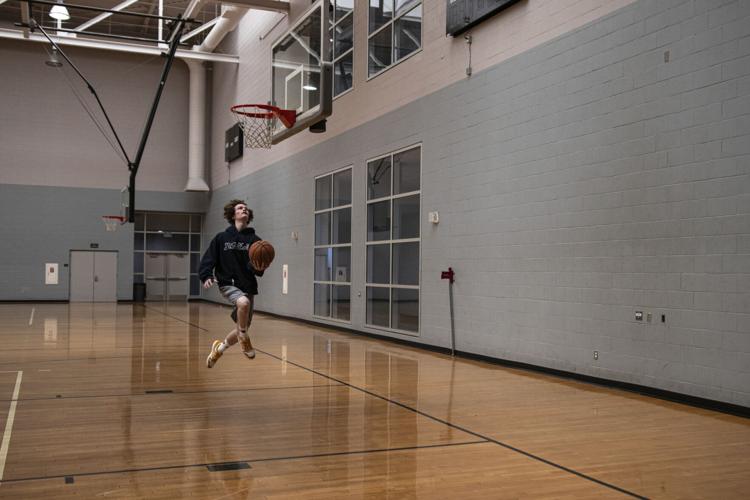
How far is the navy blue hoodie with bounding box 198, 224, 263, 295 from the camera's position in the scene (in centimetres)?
809

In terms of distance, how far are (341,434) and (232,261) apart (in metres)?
3.04

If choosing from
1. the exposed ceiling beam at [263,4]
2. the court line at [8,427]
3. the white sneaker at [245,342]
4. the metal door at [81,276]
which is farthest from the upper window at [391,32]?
the metal door at [81,276]

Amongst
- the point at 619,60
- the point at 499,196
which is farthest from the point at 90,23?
the point at 619,60

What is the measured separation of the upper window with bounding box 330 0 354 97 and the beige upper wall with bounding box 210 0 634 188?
0.89ft

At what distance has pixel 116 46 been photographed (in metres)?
24.5

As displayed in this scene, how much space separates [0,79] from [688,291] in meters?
25.5

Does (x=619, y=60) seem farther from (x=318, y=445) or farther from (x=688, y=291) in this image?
(x=318, y=445)

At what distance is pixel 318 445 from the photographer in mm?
5285

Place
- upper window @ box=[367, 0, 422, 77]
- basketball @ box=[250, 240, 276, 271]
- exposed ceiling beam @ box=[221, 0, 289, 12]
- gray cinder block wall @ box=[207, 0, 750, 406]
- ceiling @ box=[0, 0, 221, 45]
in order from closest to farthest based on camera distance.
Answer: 1. gray cinder block wall @ box=[207, 0, 750, 406]
2. basketball @ box=[250, 240, 276, 271]
3. upper window @ box=[367, 0, 422, 77]
4. exposed ceiling beam @ box=[221, 0, 289, 12]
5. ceiling @ box=[0, 0, 221, 45]

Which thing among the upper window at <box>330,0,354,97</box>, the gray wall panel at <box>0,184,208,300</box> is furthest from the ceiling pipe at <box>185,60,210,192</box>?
the upper window at <box>330,0,354,97</box>

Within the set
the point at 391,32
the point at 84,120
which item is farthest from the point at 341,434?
the point at 84,120

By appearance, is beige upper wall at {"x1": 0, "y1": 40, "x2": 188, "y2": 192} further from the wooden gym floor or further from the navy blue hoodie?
the navy blue hoodie

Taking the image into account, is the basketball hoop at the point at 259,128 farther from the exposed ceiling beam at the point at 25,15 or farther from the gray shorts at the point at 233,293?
the exposed ceiling beam at the point at 25,15

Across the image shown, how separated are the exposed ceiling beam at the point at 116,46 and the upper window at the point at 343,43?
8133mm
